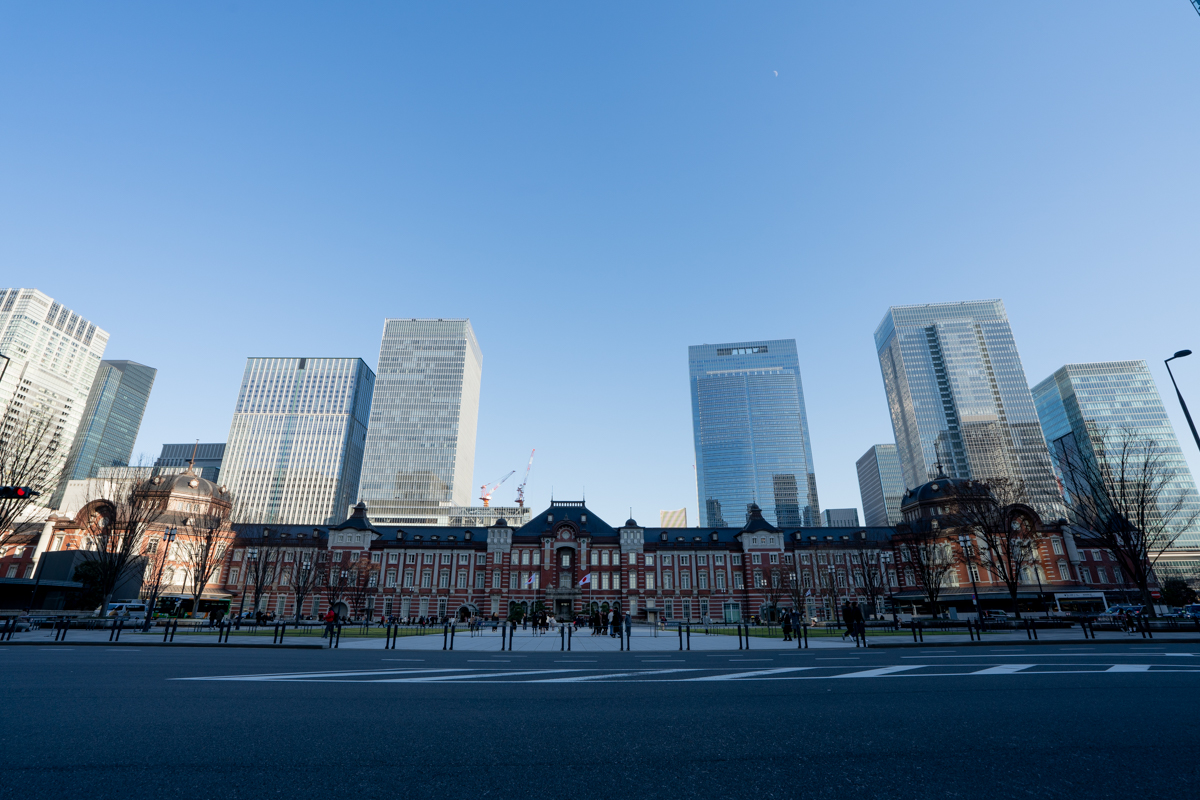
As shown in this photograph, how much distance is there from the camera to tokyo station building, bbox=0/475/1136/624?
72.1 m

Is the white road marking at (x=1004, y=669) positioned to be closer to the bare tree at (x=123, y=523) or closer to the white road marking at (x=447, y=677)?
the white road marking at (x=447, y=677)

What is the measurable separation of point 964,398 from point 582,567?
440ft

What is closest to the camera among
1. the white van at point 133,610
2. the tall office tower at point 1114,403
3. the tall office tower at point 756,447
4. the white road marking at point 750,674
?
the white road marking at point 750,674

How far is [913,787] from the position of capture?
363cm

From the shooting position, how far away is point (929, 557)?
48.8 metres

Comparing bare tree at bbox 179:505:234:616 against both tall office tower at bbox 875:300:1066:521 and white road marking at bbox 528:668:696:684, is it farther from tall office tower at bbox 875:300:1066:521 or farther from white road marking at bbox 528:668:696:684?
tall office tower at bbox 875:300:1066:521

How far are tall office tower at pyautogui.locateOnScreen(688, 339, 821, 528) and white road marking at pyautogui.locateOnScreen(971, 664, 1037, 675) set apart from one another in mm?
162387

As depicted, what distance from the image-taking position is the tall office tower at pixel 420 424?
6348 inches

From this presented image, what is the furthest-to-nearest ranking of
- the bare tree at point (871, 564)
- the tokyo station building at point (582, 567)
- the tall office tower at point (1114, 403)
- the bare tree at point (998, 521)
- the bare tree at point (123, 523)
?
the tall office tower at point (1114, 403), the bare tree at point (871, 564), the tokyo station building at point (582, 567), the bare tree at point (998, 521), the bare tree at point (123, 523)

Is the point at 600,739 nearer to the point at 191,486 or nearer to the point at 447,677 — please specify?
the point at 447,677

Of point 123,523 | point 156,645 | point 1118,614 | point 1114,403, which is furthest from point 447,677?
point 1114,403

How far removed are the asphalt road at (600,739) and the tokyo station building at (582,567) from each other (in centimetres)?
6718

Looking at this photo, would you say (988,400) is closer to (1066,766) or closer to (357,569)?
(357,569)

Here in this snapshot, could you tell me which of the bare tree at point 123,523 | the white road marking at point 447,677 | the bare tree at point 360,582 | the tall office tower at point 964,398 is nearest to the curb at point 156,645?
the white road marking at point 447,677
